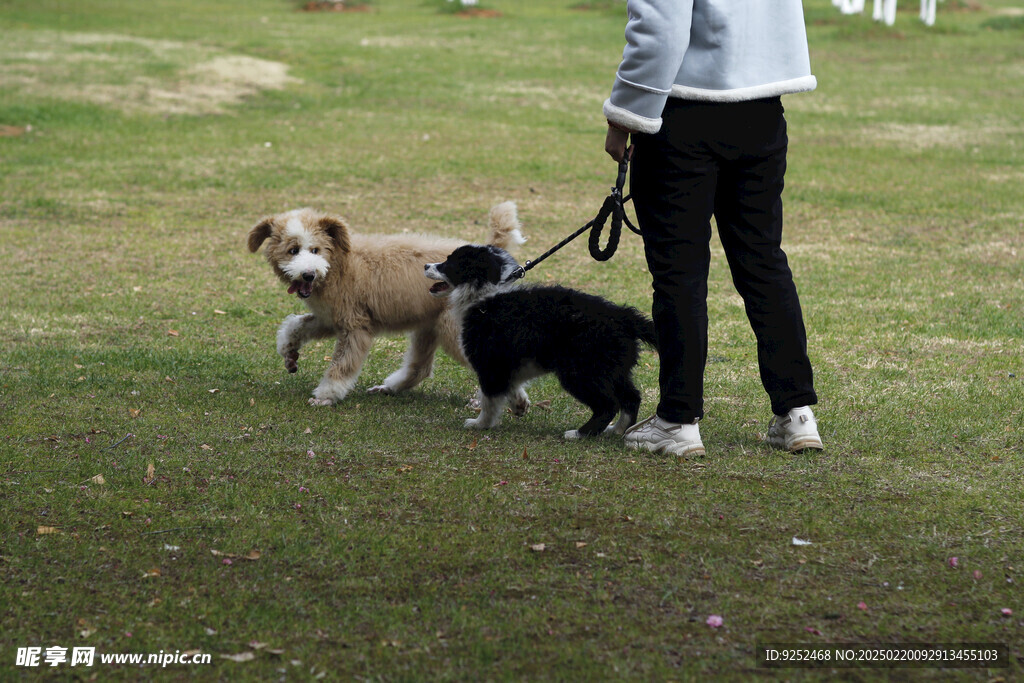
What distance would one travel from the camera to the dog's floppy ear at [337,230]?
555 centimetres

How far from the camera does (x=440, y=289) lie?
5.09 metres

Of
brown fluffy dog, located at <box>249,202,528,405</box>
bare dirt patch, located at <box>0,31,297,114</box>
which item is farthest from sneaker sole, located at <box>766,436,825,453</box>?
bare dirt patch, located at <box>0,31,297,114</box>

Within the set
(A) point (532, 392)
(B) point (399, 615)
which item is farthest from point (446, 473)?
(A) point (532, 392)

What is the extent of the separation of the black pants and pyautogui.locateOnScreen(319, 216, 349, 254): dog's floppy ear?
194 centimetres

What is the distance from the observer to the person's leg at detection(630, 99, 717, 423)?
4.05 metres

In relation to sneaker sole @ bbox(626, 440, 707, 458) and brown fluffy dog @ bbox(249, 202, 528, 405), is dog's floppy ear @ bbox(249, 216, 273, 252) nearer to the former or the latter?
brown fluffy dog @ bbox(249, 202, 528, 405)

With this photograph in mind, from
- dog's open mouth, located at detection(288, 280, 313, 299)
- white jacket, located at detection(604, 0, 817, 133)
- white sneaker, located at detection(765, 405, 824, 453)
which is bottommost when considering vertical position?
white sneaker, located at detection(765, 405, 824, 453)

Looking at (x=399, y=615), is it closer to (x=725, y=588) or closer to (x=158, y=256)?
(x=725, y=588)

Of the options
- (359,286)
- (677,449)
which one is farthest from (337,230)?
(677,449)

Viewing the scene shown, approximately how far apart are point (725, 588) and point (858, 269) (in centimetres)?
611

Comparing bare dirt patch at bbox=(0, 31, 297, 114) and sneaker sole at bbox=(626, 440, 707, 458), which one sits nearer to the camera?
sneaker sole at bbox=(626, 440, 707, 458)

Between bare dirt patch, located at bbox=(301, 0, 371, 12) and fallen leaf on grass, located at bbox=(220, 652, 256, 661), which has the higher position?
bare dirt patch, located at bbox=(301, 0, 371, 12)

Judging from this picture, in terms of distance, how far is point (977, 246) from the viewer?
9398 millimetres

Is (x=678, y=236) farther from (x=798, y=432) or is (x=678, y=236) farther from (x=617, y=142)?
(x=798, y=432)
